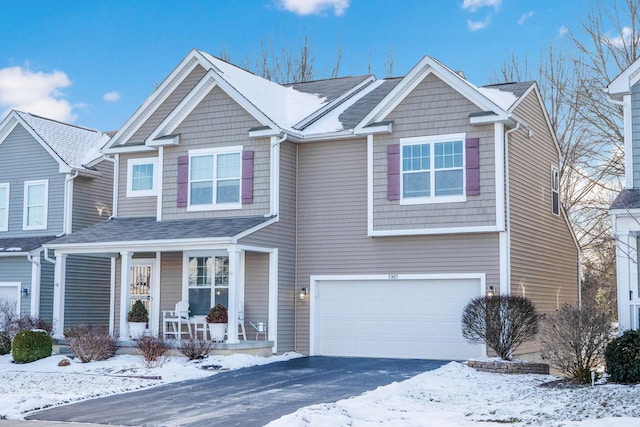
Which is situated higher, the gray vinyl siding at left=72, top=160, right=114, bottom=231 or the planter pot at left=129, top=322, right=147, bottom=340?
the gray vinyl siding at left=72, top=160, right=114, bottom=231

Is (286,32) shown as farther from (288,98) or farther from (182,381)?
(182,381)

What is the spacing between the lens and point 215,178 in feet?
70.8

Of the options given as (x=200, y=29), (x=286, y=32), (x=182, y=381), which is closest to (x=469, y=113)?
Result: (x=182, y=381)

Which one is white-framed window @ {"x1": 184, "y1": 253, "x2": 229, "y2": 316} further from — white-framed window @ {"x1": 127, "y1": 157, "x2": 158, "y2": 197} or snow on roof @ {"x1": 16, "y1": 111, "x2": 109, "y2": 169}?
snow on roof @ {"x1": 16, "y1": 111, "x2": 109, "y2": 169}

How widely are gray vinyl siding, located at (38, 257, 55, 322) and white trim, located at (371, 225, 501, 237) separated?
10.7m

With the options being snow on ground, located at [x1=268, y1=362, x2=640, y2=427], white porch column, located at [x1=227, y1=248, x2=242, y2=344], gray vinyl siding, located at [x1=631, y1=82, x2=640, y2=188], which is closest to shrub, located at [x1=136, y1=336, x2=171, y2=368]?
white porch column, located at [x1=227, y1=248, x2=242, y2=344]

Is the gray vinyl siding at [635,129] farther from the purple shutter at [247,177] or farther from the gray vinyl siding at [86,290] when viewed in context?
the gray vinyl siding at [86,290]

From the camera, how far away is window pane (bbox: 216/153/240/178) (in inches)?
842

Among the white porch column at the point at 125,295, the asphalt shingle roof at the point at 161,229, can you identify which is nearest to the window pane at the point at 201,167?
the asphalt shingle roof at the point at 161,229

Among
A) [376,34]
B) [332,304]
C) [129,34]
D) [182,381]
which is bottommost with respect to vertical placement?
[182,381]

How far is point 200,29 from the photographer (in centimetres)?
3591

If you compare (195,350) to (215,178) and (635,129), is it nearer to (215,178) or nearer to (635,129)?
(215,178)

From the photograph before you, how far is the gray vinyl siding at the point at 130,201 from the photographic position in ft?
75.9

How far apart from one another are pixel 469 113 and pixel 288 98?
6.55m
